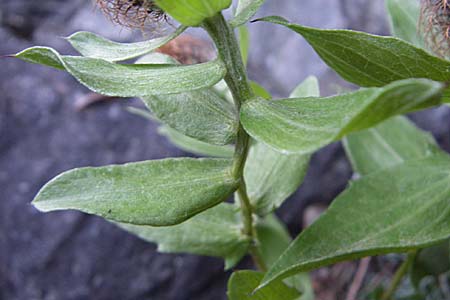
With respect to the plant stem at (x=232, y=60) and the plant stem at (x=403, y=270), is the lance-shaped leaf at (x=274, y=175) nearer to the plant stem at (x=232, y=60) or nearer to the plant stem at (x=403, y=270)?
the plant stem at (x=232, y=60)

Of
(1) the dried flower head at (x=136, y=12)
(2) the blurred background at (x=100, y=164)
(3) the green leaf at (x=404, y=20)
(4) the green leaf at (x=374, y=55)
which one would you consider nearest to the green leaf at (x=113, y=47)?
(1) the dried flower head at (x=136, y=12)

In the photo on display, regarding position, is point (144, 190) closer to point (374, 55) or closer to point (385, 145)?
point (374, 55)

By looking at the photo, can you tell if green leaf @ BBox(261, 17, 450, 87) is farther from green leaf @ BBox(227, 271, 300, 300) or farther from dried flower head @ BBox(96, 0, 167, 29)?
green leaf @ BBox(227, 271, 300, 300)

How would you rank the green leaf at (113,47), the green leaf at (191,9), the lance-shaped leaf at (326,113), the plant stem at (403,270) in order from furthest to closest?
the plant stem at (403,270) < the green leaf at (113,47) < the green leaf at (191,9) < the lance-shaped leaf at (326,113)

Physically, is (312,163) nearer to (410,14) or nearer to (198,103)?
(410,14)

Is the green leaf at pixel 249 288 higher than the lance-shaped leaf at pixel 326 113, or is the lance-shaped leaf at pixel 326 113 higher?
the lance-shaped leaf at pixel 326 113

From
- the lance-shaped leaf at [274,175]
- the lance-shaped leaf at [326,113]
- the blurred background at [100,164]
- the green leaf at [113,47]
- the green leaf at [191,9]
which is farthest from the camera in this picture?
the blurred background at [100,164]
